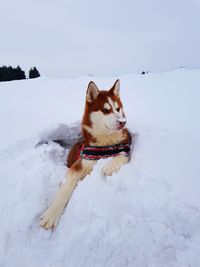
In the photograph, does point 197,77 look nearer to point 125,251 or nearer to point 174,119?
point 174,119

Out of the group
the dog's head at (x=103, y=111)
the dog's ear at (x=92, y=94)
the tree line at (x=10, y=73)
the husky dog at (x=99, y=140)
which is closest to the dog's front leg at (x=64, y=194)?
the husky dog at (x=99, y=140)

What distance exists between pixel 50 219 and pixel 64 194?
1.05 ft

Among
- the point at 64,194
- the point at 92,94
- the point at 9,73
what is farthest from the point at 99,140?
Answer: the point at 9,73

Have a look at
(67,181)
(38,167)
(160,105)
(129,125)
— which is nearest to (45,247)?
(67,181)

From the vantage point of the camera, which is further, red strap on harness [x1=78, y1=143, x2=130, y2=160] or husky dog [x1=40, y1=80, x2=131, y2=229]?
red strap on harness [x1=78, y1=143, x2=130, y2=160]

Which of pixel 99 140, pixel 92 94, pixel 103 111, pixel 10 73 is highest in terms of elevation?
pixel 92 94

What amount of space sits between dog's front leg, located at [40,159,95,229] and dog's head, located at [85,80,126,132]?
504 mm

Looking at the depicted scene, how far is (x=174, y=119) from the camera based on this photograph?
4.02 metres

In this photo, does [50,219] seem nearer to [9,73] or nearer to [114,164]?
[114,164]

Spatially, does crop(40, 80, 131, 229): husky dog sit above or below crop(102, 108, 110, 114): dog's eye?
below

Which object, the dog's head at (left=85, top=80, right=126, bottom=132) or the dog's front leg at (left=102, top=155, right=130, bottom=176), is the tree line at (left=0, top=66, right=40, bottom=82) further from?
the dog's front leg at (left=102, top=155, right=130, bottom=176)

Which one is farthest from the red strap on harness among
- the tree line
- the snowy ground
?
the tree line

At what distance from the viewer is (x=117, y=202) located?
9.16 ft

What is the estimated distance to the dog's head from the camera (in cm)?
316
